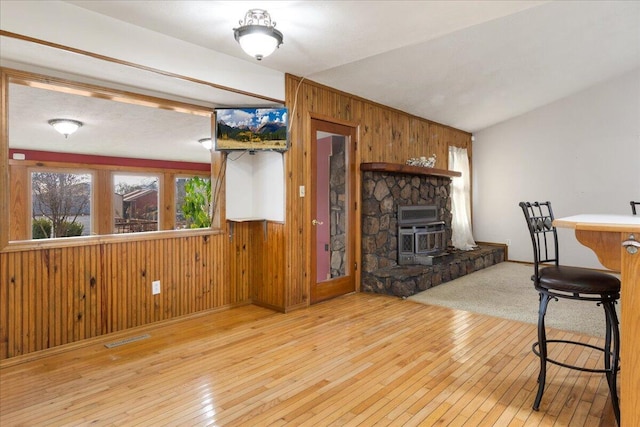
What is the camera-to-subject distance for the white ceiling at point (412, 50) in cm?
248

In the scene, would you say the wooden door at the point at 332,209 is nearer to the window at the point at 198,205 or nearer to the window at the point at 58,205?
the window at the point at 198,205

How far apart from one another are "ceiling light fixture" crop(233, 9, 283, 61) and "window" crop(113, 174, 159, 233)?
12.9 ft

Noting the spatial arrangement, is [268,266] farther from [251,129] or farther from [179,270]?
[251,129]

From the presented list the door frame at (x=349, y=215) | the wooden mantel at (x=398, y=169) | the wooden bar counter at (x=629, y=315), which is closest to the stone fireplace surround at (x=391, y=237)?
the wooden mantel at (x=398, y=169)

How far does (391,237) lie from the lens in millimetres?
5062

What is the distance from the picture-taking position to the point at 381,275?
4.52 m

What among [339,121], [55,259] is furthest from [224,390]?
[339,121]

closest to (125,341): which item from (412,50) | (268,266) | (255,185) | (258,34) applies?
(268,266)

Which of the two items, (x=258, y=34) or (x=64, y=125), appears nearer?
(x=258, y=34)

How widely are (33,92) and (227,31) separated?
206 cm

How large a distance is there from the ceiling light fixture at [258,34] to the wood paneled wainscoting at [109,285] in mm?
1925

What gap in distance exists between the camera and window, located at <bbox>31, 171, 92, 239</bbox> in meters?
4.43

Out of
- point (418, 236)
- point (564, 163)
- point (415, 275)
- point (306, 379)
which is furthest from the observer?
point (564, 163)

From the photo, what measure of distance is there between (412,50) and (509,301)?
293cm
